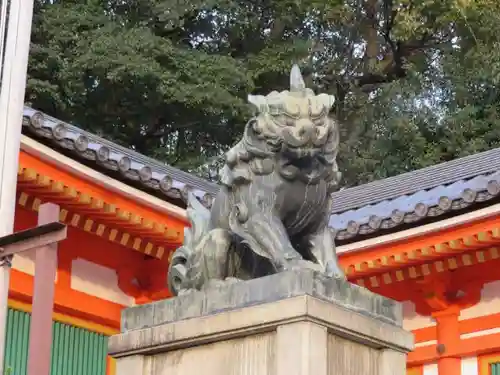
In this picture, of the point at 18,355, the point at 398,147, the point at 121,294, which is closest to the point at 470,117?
the point at 398,147

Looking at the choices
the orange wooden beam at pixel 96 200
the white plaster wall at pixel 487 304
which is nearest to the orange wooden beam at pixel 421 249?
the white plaster wall at pixel 487 304

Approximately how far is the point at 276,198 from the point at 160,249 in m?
4.84

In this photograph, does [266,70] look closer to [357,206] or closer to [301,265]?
[357,206]

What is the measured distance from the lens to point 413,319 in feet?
33.1

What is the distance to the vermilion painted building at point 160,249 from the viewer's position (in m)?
8.62

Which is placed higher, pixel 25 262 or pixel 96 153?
pixel 96 153

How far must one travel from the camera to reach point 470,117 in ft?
57.9

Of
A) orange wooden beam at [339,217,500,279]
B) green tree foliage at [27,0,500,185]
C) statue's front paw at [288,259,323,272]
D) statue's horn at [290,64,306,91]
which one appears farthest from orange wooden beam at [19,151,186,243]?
green tree foliage at [27,0,500,185]

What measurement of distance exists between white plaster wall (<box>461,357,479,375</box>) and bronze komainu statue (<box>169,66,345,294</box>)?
187 inches

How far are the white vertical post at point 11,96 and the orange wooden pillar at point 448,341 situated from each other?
4.40 meters

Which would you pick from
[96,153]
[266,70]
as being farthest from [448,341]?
[266,70]

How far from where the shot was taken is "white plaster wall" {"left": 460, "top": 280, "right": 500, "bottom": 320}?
31.4 feet

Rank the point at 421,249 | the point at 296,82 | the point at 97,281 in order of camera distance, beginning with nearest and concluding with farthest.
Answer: the point at 296,82, the point at 421,249, the point at 97,281

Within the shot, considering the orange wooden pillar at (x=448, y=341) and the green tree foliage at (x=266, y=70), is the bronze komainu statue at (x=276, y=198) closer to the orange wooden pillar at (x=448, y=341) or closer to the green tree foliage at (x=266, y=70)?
the orange wooden pillar at (x=448, y=341)
